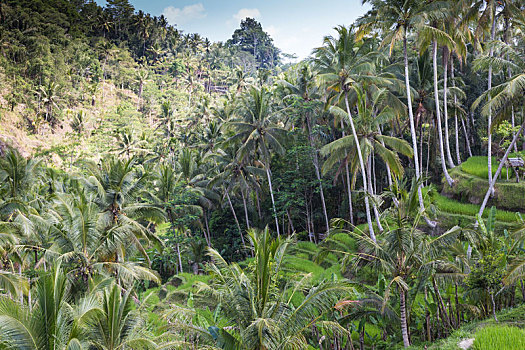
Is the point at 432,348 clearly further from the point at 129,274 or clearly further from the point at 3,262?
the point at 3,262

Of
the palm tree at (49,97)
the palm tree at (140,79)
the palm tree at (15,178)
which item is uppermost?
the palm tree at (140,79)

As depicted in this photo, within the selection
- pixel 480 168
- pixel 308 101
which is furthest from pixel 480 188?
pixel 308 101

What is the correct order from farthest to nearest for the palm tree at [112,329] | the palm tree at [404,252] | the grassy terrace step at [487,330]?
1. the palm tree at [404,252]
2. the palm tree at [112,329]
3. the grassy terrace step at [487,330]

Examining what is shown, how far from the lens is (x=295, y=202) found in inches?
923

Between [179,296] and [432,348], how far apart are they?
1392 cm

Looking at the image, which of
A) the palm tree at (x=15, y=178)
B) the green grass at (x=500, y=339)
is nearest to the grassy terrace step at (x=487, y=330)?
the green grass at (x=500, y=339)

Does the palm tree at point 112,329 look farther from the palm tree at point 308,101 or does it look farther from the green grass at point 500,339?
the palm tree at point 308,101

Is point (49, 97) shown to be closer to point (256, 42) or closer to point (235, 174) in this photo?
point (235, 174)

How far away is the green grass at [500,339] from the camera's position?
6893 millimetres

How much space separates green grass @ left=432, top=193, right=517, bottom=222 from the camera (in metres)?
15.4

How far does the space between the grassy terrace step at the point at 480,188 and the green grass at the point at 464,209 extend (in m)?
0.46

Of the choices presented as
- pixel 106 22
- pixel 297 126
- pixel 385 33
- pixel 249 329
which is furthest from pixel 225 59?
pixel 249 329

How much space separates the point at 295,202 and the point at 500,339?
16.6 m

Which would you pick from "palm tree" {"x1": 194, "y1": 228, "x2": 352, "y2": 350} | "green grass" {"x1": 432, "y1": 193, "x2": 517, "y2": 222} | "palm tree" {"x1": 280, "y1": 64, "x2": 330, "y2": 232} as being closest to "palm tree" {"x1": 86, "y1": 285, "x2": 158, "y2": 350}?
"palm tree" {"x1": 194, "y1": 228, "x2": 352, "y2": 350}
